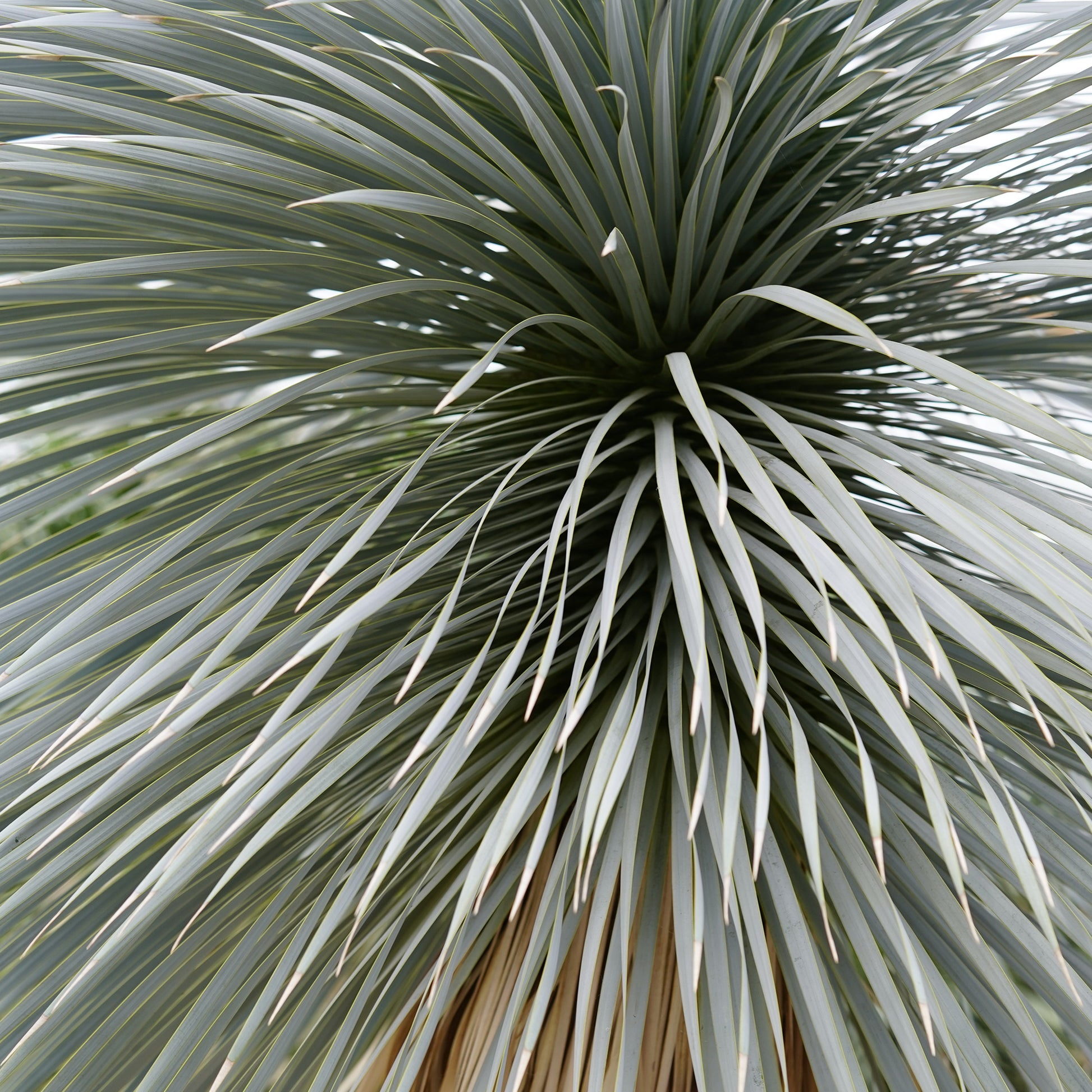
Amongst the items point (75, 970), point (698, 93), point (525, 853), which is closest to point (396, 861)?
point (525, 853)

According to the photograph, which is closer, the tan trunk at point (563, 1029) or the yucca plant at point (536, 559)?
the yucca plant at point (536, 559)

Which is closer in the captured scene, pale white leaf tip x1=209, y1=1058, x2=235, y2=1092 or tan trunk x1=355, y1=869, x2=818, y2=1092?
pale white leaf tip x1=209, y1=1058, x2=235, y2=1092

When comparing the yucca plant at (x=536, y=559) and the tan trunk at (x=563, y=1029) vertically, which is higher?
the yucca plant at (x=536, y=559)

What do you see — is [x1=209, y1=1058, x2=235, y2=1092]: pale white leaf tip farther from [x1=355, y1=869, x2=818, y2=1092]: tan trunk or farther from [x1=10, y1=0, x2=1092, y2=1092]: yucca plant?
[x1=355, y1=869, x2=818, y2=1092]: tan trunk

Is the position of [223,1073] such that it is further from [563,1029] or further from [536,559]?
[536,559]

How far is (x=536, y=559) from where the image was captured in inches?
28.2

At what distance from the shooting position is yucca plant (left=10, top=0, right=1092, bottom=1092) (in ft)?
1.70

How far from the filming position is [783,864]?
0.57m

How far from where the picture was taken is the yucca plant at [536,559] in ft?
1.70

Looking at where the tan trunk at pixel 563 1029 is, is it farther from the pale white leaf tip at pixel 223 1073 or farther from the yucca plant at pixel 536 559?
the pale white leaf tip at pixel 223 1073

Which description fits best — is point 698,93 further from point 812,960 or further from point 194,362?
point 812,960

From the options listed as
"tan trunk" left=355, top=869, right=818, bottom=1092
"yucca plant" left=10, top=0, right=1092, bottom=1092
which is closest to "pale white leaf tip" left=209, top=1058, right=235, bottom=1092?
"yucca plant" left=10, top=0, right=1092, bottom=1092

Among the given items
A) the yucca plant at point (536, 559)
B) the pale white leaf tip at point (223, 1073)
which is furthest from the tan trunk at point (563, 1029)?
the pale white leaf tip at point (223, 1073)

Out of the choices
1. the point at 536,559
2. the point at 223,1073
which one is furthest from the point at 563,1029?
the point at 536,559
